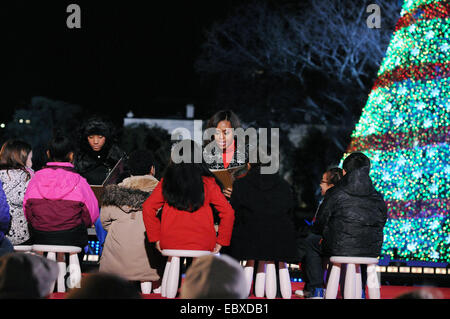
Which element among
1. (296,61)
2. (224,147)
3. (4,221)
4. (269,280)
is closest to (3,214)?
(4,221)

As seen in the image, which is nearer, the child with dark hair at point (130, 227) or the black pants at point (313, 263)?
the child with dark hair at point (130, 227)

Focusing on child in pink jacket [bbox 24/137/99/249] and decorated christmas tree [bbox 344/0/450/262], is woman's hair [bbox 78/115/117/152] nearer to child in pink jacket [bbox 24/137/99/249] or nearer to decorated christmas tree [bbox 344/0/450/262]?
child in pink jacket [bbox 24/137/99/249]

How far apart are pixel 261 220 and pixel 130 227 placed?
4.78ft

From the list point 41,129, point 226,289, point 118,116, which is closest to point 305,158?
point 118,116

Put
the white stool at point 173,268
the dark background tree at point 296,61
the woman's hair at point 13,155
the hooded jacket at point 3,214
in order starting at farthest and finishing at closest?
1. the dark background tree at point 296,61
2. the woman's hair at point 13,155
3. the hooded jacket at point 3,214
4. the white stool at point 173,268

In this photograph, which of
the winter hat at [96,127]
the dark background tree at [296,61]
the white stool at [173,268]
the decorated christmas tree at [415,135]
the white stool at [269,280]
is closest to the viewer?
the white stool at [173,268]

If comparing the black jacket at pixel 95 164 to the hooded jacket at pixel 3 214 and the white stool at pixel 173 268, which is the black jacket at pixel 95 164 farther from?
the white stool at pixel 173 268

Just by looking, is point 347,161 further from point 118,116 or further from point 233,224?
point 118,116

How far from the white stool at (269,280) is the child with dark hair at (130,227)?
43.4 inches

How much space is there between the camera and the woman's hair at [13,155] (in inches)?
256

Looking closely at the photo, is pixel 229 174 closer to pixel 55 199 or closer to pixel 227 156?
pixel 227 156

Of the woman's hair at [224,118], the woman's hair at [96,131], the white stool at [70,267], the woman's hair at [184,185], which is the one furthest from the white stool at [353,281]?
the woman's hair at [96,131]

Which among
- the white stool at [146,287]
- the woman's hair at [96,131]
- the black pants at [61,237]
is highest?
the woman's hair at [96,131]

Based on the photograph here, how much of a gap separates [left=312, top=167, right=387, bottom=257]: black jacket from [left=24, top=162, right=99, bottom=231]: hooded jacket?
2556 millimetres
